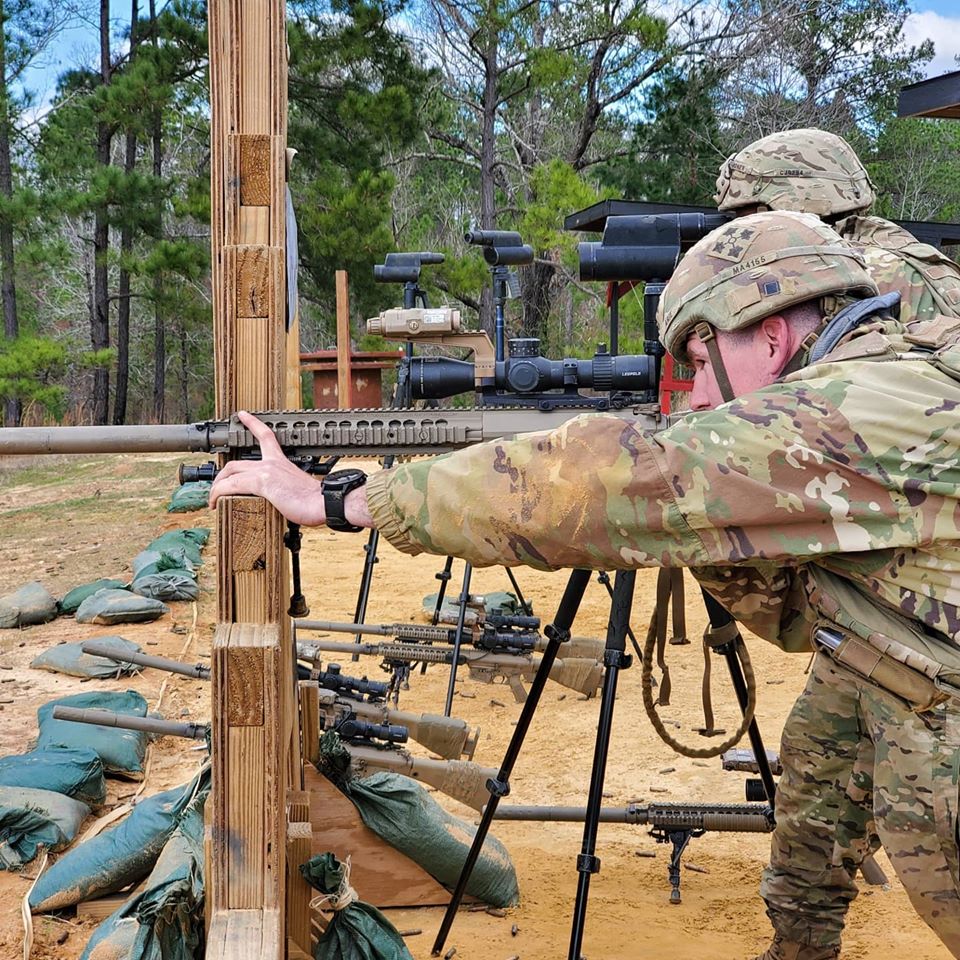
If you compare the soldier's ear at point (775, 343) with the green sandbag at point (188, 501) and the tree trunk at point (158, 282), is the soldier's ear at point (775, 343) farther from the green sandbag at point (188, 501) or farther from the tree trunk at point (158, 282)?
the tree trunk at point (158, 282)

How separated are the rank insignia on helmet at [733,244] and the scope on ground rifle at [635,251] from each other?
856mm

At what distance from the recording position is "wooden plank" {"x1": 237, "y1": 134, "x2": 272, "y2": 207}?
222 cm

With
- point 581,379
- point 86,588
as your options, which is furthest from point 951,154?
point 581,379

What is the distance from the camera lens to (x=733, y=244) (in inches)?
86.4

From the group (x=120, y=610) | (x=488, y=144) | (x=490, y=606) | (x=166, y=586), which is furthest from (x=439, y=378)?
(x=488, y=144)

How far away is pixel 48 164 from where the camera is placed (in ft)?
57.8

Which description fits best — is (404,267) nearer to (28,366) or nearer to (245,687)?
(245,687)

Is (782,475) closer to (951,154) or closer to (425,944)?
(425,944)

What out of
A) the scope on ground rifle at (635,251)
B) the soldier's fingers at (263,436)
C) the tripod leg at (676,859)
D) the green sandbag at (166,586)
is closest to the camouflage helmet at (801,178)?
the scope on ground rifle at (635,251)

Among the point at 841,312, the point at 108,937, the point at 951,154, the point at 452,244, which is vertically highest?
the point at 951,154

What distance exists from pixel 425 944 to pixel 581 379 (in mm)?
1702

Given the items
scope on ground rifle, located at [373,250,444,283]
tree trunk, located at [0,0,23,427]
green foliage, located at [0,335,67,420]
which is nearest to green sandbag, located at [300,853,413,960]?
scope on ground rifle, located at [373,250,444,283]

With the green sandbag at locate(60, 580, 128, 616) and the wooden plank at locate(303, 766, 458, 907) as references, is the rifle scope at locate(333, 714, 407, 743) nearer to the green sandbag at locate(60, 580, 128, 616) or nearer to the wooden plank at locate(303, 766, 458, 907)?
the wooden plank at locate(303, 766, 458, 907)

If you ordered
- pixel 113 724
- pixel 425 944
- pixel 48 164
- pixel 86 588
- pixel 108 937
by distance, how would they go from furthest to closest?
pixel 48 164
pixel 86 588
pixel 113 724
pixel 425 944
pixel 108 937
